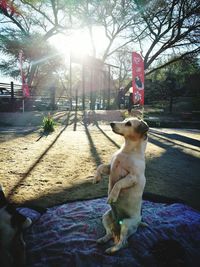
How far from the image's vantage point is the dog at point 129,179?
2.31 meters

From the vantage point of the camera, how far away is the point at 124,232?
7.54 feet

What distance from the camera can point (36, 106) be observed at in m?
17.8

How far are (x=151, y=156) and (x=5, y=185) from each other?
135 inches

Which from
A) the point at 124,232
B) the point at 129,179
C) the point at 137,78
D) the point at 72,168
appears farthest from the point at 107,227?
the point at 137,78

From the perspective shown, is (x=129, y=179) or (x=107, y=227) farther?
(x=107, y=227)

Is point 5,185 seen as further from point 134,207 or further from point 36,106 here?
point 36,106

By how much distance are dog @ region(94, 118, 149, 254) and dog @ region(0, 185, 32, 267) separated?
28.8 inches

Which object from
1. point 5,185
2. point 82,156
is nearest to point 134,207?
point 5,185

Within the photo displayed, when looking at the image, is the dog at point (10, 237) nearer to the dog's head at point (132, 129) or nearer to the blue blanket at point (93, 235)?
the blue blanket at point (93, 235)

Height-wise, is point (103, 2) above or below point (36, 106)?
above

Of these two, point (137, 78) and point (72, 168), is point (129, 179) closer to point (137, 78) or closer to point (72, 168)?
point (72, 168)

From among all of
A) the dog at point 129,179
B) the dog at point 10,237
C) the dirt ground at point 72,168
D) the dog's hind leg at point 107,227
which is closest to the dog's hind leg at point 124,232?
the dog at point 129,179

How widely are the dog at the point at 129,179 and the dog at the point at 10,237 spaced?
28.8 inches

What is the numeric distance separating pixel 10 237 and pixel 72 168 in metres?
2.76
